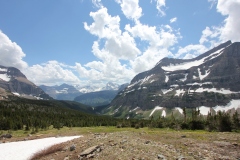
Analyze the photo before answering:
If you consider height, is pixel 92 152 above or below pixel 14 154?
above

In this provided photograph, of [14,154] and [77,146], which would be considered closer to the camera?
[77,146]

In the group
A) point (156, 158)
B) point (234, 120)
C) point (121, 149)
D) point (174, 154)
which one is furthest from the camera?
point (234, 120)

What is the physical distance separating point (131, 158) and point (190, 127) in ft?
218

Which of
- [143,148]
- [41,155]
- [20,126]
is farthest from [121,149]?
[20,126]

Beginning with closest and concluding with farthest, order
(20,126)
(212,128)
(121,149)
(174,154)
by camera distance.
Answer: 1. (174,154)
2. (121,149)
3. (212,128)
4. (20,126)

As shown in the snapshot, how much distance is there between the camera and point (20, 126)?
326 feet

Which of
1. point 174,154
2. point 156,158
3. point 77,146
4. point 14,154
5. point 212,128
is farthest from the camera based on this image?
point 212,128

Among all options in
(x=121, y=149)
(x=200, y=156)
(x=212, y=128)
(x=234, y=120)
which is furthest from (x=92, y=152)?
(x=234, y=120)

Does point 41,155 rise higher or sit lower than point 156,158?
lower

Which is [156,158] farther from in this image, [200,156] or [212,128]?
[212,128]

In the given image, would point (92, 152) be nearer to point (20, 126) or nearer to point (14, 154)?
point (14, 154)

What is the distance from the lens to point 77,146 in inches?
1059

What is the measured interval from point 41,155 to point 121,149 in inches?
548

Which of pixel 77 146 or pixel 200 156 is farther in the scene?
pixel 77 146
